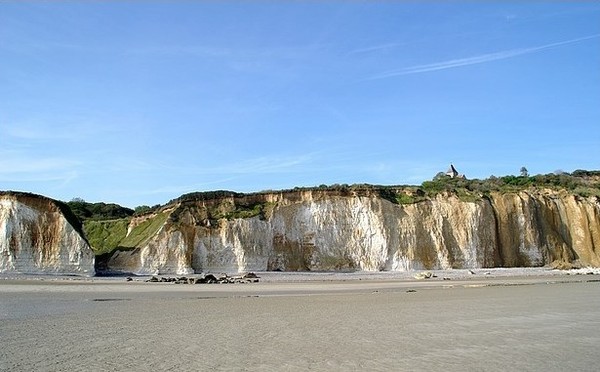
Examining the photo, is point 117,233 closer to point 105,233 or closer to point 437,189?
point 105,233

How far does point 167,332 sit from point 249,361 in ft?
10.5

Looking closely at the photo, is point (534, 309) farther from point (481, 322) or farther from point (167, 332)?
point (167, 332)

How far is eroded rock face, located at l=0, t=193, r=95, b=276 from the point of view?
33562 millimetres

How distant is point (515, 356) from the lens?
737cm

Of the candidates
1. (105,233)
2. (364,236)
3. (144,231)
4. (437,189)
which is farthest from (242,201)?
(437,189)

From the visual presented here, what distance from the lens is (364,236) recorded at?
146ft

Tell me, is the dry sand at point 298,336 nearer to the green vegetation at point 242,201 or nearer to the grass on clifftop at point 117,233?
the green vegetation at point 242,201

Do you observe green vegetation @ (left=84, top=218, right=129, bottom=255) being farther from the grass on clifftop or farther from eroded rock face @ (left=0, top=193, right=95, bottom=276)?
eroded rock face @ (left=0, top=193, right=95, bottom=276)

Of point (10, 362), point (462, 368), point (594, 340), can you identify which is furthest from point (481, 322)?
point (10, 362)

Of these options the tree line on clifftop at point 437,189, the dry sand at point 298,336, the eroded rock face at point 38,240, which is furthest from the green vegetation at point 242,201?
the dry sand at point 298,336

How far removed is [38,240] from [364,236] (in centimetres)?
2561

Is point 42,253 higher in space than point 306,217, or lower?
lower

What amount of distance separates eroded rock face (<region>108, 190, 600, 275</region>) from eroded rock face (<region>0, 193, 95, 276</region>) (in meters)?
4.57

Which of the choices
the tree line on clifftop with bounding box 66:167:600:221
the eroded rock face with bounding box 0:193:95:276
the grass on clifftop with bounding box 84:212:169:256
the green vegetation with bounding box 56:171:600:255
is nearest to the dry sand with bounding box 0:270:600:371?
the eroded rock face with bounding box 0:193:95:276
